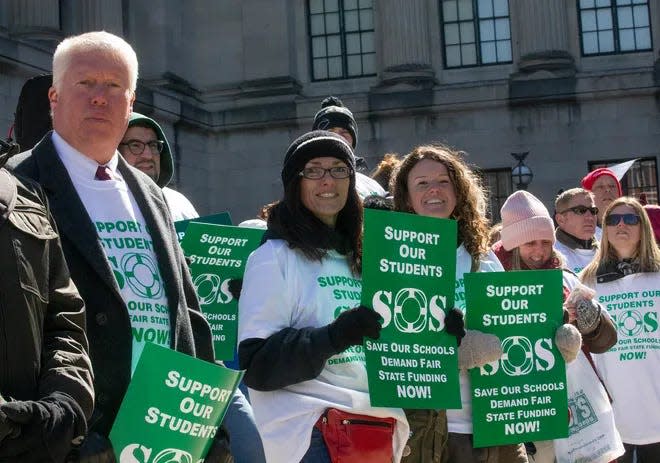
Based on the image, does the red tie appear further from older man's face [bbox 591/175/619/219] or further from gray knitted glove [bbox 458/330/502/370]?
older man's face [bbox 591/175/619/219]

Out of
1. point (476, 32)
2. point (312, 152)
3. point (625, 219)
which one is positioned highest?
point (476, 32)

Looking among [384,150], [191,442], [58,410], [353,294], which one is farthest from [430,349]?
[384,150]

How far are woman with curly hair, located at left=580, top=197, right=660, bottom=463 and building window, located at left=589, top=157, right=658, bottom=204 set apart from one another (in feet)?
56.7

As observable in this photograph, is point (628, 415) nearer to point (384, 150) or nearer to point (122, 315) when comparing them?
point (122, 315)

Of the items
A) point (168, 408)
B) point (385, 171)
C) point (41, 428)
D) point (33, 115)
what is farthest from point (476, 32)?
point (41, 428)

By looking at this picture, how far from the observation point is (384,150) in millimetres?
25281

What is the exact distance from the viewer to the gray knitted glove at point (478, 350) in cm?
498

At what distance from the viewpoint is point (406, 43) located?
26094 millimetres

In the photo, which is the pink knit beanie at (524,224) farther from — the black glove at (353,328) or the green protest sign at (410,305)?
the black glove at (353,328)

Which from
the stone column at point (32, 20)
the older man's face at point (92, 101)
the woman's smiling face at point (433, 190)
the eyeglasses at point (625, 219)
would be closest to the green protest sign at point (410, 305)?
the woman's smiling face at point (433, 190)

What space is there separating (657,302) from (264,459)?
12.2 ft

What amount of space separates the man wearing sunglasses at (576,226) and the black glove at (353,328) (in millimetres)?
4494

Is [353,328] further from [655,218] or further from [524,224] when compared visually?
[655,218]

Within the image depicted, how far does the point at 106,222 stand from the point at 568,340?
240 cm
